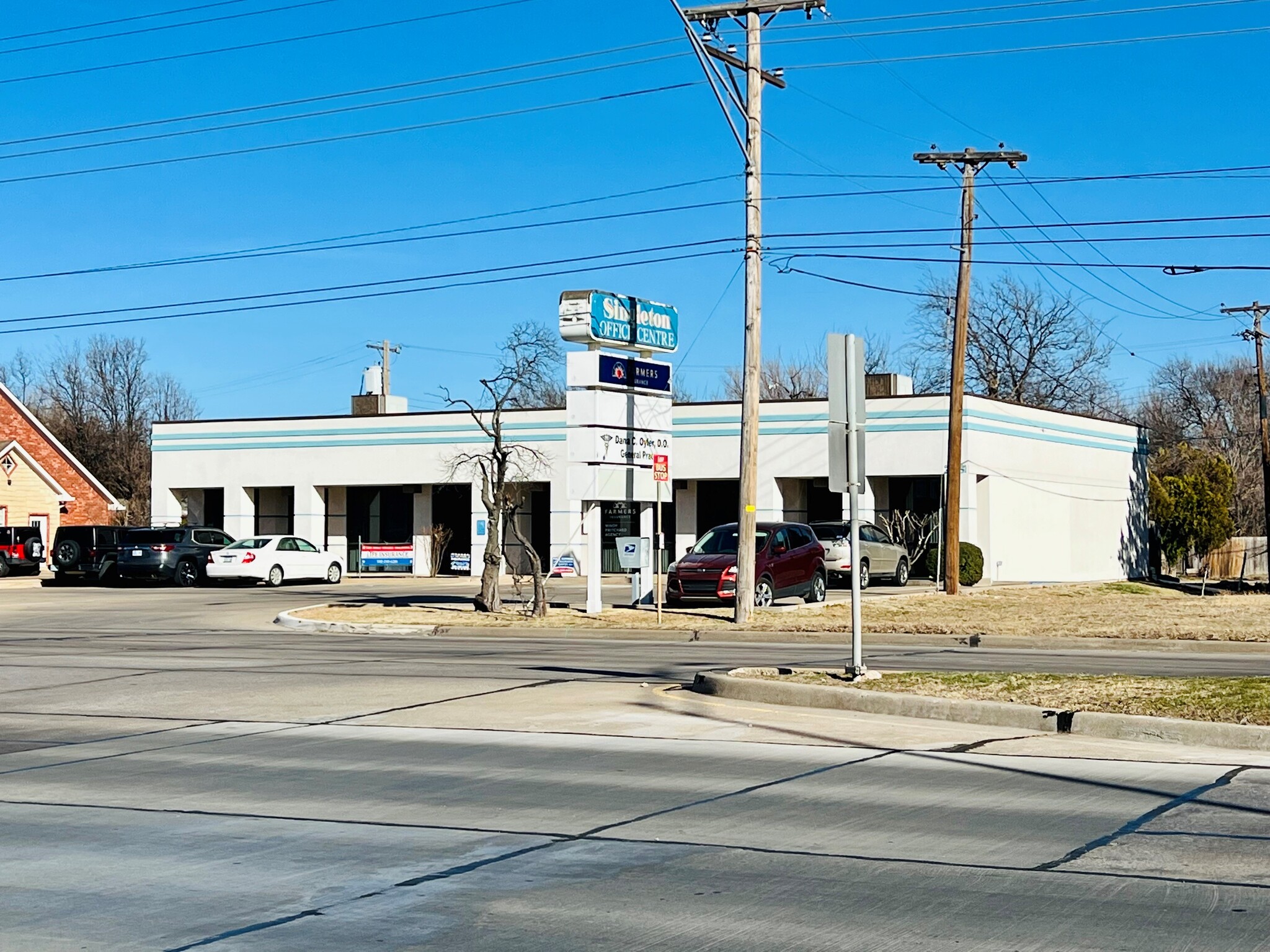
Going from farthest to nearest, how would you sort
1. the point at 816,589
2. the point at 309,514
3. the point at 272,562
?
1. the point at 309,514
2. the point at 272,562
3. the point at 816,589

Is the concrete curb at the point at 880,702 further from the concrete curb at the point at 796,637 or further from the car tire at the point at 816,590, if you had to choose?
the car tire at the point at 816,590

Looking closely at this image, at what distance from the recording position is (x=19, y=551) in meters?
53.0

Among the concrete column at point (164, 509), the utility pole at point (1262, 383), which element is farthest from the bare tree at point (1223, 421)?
the concrete column at point (164, 509)

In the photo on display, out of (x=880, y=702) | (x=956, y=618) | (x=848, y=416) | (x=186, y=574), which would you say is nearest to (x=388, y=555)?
(x=186, y=574)

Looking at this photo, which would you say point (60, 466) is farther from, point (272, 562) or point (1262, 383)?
point (1262, 383)

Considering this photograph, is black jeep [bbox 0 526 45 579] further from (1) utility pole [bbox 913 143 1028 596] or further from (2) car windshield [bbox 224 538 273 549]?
(1) utility pole [bbox 913 143 1028 596]

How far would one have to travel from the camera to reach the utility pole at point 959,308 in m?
34.5

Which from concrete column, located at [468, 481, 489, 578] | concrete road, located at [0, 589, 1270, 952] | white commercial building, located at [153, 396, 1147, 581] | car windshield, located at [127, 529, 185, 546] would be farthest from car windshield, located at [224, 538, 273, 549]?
concrete road, located at [0, 589, 1270, 952]

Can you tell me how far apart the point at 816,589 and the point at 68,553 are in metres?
25.7

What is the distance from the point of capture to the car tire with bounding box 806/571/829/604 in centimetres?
3127

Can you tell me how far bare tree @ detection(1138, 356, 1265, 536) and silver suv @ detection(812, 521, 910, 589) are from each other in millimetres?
38861

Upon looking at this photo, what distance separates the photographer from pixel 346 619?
92.2 ft

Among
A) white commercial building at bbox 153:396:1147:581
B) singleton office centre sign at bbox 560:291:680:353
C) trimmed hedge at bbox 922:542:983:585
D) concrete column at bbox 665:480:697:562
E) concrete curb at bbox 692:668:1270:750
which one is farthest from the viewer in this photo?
concrete column at bbox 665:480:697:562

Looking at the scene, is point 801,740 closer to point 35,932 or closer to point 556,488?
point 35,932
